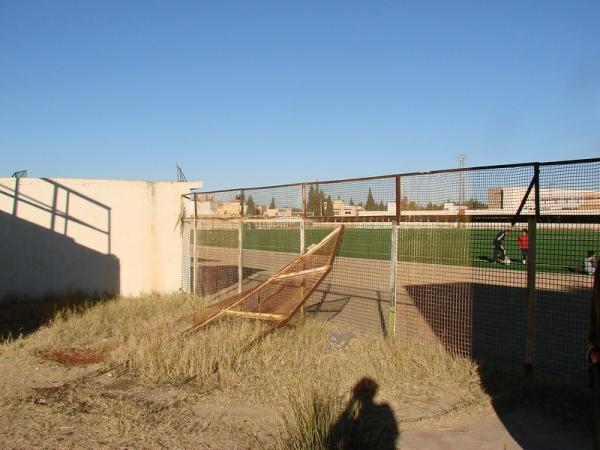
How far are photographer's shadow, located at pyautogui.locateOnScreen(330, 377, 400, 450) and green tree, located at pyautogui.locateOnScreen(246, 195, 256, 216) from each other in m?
5.80

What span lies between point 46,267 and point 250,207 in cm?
508

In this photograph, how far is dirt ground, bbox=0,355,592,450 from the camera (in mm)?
4914

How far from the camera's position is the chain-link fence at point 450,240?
247 inches

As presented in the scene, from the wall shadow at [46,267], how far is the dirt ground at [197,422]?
6443 mm

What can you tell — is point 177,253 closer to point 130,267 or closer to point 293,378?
point 130,267

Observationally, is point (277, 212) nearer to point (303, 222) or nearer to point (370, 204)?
point (303, 222)

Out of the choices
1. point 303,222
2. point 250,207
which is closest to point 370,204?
point 303,222

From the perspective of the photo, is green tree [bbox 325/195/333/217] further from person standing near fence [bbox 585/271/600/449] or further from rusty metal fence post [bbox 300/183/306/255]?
person standing near fence [bbox 585/271/600/449]

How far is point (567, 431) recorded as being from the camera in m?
5.09

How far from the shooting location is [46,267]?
12789 mm

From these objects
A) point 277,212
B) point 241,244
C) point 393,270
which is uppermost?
point 277,212

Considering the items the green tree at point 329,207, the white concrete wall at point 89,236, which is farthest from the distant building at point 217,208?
the green tree at point 329,207

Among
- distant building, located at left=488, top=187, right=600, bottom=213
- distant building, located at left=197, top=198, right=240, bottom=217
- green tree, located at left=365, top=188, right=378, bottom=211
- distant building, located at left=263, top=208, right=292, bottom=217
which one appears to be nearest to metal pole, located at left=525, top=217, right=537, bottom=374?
distant building, located at left=488, top=187, right=600, bottom=213

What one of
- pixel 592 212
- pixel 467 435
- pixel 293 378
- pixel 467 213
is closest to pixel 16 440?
pixel 293 378
